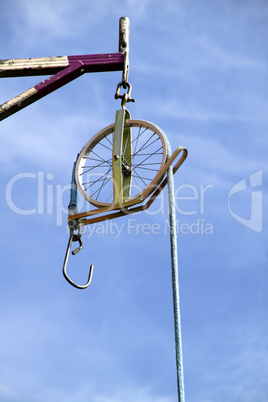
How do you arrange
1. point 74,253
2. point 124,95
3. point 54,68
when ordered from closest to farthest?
point 74,253 < point 54,68 < point 124,95

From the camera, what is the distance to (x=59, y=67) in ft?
19.0

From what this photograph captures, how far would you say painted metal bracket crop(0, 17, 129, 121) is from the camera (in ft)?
18.4

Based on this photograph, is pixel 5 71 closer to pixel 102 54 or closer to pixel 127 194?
pixel 102 54

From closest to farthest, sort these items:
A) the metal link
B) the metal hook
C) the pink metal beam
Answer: the metal hook
the pink metal beam
the metal link

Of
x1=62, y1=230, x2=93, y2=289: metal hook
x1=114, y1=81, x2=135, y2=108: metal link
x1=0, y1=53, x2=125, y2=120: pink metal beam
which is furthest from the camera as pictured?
x1=114, y1=81, x2=135, y2=108: metal link

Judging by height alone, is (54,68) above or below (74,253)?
above

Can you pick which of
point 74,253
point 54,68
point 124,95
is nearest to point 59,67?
point 54,68

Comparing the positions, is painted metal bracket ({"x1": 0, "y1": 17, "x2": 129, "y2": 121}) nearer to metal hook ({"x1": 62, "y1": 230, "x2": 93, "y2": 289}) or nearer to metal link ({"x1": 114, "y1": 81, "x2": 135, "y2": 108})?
metal link ({"x1": 114, "y1": 81, "x2": 135, "y2": 108})

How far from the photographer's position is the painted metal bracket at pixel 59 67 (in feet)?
18.4

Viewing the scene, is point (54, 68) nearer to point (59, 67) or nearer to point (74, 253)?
point (59, 67)

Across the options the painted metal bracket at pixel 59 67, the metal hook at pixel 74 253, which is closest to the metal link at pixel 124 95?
the painted metal bracket at pixel 59 67

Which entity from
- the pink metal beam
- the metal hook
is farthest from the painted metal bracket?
the metal hook

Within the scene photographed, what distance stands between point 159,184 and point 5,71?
4.69 feet

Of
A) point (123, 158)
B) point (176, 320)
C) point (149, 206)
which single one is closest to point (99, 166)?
point (123, 158)
